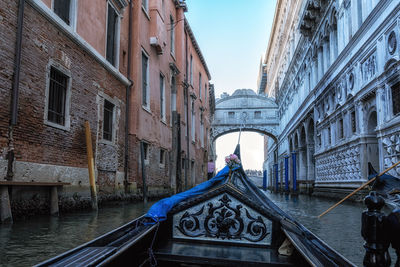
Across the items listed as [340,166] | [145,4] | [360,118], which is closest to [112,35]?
[145,4]

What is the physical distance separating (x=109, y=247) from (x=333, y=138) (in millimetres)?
11264

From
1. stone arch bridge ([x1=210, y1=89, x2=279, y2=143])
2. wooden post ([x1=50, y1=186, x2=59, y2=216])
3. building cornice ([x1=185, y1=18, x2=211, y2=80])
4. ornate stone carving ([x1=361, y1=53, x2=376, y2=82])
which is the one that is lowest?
wooden post ([x1=50, y1=186, x2=59, y2=216])

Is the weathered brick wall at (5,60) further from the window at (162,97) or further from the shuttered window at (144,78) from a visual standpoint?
the window at (162,97)

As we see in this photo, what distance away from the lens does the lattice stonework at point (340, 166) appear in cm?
991

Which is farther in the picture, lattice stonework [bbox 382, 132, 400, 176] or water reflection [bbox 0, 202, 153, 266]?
lattice stonework [bbox 382, 132, 400, 176]

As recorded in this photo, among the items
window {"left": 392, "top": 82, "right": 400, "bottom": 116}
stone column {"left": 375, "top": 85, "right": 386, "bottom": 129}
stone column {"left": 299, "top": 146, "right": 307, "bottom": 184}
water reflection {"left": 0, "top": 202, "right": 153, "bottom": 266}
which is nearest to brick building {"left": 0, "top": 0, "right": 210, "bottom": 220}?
water reflection {"left": 0, "top": 202, "right": 153, "bottom": 266}

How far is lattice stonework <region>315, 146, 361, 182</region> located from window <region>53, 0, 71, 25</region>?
26.5ft

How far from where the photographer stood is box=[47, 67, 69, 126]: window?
6.33m

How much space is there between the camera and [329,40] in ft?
42.5

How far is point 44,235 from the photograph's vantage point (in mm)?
3939

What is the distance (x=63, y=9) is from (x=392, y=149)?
7458 mm

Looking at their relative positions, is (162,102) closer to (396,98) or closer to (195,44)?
(195,44)

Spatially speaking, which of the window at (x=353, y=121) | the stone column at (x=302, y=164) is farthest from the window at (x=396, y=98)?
the stone column at (x=302, y=164)

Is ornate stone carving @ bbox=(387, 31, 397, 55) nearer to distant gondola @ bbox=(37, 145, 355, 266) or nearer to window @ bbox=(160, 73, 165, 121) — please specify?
distant gondola @ bbox=(37, 145, 355, 266)
